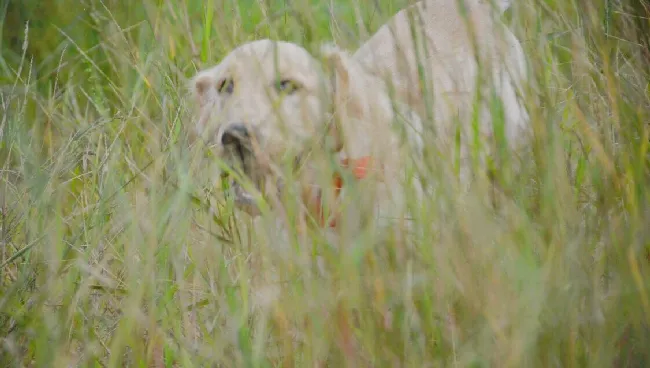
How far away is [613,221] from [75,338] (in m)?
0.88

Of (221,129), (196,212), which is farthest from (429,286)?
(221,129)

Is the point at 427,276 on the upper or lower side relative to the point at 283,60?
lower

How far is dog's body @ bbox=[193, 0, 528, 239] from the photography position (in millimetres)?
1122

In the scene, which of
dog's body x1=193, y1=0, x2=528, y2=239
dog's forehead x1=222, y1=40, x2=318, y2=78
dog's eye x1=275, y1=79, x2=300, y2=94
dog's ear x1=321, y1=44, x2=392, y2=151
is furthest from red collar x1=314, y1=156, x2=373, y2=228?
dog's forehead x1=222, y1=40, x2=318, y2=78

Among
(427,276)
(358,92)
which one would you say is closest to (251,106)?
(358,92)

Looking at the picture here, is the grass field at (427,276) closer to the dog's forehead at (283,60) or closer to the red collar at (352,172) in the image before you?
the red collar at (352,172)

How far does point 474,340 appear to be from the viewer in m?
0.94

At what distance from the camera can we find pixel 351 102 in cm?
216

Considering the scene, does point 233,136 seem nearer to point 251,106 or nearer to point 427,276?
point 251,106

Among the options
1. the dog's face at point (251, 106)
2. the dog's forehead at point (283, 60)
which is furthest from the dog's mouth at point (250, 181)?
the dog's forehead at point (283, 60)

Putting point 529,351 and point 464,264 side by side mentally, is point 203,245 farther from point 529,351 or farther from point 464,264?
point 529,351

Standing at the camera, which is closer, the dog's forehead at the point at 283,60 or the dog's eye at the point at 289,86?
the dog's eye at the point at 289,86

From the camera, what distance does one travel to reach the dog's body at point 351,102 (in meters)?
1.12

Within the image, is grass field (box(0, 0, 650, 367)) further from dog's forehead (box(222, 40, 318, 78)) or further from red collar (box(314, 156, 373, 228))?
dog's forehead (box(222, 40, 318, 78))
